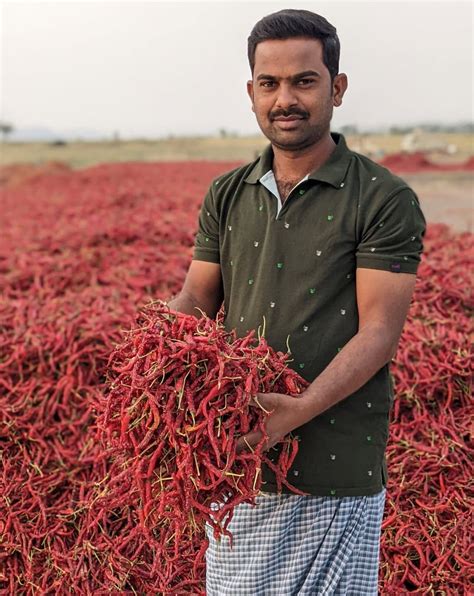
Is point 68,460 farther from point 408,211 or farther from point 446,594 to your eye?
point 408,211

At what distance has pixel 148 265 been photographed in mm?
6301

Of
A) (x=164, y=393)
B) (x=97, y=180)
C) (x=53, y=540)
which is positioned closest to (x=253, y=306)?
(x=164, y=393)

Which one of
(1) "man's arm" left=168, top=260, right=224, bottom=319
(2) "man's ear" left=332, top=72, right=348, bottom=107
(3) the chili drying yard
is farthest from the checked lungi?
(2) "man's ear" left=332, top=72, right=348, bottom=107

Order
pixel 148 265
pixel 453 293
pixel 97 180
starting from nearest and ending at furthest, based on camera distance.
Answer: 1. pixel 453 293
2. pixel 148 265
3. pixel 97 180

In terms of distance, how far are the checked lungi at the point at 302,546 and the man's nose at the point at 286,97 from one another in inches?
47.4

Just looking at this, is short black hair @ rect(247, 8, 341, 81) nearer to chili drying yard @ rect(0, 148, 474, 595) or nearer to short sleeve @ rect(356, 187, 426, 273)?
short sleeve @ rect(356, 187, 426, 273)

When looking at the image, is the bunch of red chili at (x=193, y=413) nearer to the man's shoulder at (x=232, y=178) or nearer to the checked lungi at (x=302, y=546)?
the checked lungi at (x=302, y=546)

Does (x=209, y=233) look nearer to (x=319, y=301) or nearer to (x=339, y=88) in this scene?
(x=319, y=301)

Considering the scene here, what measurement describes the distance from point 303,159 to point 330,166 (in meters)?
0.10

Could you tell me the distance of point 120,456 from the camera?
218 centimetres

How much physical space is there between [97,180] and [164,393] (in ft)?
50.9


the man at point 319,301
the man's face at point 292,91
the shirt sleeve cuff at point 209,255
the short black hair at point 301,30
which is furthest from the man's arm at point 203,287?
the short black hair at point 301,30

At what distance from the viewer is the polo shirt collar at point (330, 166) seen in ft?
7.32

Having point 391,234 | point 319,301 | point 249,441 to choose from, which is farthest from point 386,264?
point 249,441
